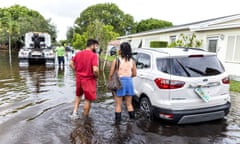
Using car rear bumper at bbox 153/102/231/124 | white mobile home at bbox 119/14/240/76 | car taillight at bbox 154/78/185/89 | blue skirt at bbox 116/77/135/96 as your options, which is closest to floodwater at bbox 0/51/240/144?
car rear bumper at bbox 153/102/231/124

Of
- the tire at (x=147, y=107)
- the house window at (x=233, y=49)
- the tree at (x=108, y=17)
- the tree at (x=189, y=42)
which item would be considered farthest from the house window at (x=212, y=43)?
the tree at (x=108, y=17)

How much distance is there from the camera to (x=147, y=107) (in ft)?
16.6

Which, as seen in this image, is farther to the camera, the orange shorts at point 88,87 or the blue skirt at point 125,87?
the orange shorts at point 88,87

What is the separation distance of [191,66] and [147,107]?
137cm

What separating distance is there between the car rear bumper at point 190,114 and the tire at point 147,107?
0.82 ft

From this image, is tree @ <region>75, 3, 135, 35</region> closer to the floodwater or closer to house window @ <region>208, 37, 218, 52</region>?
house window @ <region>208, 37, 218, 52</region>

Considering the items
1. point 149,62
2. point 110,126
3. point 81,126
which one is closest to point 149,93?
point 149,62

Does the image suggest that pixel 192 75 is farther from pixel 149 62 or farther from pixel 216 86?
pixel 149 62

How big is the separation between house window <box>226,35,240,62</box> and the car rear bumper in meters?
8.29

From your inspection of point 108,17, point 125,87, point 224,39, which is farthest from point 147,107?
point 108,17

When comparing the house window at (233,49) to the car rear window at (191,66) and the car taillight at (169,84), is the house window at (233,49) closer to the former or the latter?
the car rear window at (191,66)

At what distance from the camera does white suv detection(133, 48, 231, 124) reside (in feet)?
14.2

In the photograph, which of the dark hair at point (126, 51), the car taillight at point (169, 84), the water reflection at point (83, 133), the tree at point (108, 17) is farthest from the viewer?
the tree at point (108, 17)

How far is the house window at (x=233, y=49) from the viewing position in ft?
38.2
